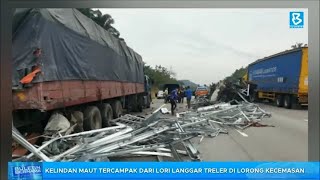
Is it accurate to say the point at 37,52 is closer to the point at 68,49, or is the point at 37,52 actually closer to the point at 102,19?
the point at 68,49

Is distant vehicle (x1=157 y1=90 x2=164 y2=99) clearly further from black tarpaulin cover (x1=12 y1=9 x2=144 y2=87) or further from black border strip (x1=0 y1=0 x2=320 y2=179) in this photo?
black border strip (x1=0 y1=0 x2=320 y2=179)

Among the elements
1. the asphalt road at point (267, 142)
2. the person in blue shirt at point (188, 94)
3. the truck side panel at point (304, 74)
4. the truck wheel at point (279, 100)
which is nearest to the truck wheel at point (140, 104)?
the person in blue shirt at point (188, 94)

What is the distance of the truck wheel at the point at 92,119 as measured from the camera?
11.3 ft

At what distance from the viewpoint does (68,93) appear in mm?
3680

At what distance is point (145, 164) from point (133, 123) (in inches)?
16.3

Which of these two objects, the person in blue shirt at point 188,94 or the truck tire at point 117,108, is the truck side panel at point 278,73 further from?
the truck tire at point 117,108

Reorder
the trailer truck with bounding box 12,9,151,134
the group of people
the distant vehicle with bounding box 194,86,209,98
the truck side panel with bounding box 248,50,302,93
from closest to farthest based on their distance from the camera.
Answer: the trailer truck with bounding box 12,9,151,134, the truck side panel with bounding box 248,50,302,93, the group of people, the distant vehicle with bounding box 194,86,209,98

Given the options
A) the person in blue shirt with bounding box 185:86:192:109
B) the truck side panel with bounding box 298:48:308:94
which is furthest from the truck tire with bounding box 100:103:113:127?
the truck side panel with bounding box 298:48:308:94

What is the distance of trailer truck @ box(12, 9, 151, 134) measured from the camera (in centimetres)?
336

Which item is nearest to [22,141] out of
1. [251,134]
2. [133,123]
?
[133,123]

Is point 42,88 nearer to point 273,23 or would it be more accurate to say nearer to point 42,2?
point 42,2

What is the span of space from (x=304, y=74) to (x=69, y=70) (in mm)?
1708

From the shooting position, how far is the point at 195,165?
3.26 m

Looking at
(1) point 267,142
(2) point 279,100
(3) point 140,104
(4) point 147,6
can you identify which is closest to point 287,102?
(2) point 279,100
